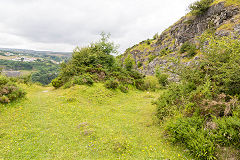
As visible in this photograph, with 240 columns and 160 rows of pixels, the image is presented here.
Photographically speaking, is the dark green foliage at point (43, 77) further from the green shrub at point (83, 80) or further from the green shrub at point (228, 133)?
the green shrub at point (228, 133)

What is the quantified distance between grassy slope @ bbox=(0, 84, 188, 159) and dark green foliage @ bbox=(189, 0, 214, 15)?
3196cm

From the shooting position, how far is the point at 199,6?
98.5 feet

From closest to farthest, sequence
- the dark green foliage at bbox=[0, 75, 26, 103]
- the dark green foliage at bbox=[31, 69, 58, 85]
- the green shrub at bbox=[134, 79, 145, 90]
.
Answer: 1. the dark green foliage at bbox=[0, 75, 26, 103]
2. the green shrub at bbox=[134, 79, 145, 90]
3. the dark green foliage at bbox=[31, 69, 58, 85]

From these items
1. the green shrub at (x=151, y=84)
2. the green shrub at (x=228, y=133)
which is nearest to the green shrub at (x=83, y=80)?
the green shrub at (x=151, y=84)

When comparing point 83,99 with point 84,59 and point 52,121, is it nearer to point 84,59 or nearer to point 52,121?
point 52,121

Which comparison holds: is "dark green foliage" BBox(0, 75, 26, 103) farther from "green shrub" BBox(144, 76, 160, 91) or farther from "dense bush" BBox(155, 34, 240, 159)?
"green shrub" BBox(144, 76, 160, 91)

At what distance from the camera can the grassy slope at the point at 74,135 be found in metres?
5.65

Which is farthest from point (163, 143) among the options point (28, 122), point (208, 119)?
point (28, 122)

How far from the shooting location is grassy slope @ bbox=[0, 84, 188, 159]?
5648 mm

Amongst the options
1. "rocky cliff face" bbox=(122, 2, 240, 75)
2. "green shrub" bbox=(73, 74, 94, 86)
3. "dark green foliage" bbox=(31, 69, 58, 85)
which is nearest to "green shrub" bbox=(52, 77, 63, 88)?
"green shrub" bbox=(73, 74, 94, 86)

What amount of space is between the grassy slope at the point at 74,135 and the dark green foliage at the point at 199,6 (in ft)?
105

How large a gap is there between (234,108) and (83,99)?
13022 mm

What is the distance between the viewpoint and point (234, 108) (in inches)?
241

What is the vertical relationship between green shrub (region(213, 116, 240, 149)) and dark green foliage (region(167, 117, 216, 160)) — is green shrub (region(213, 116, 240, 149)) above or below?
above
